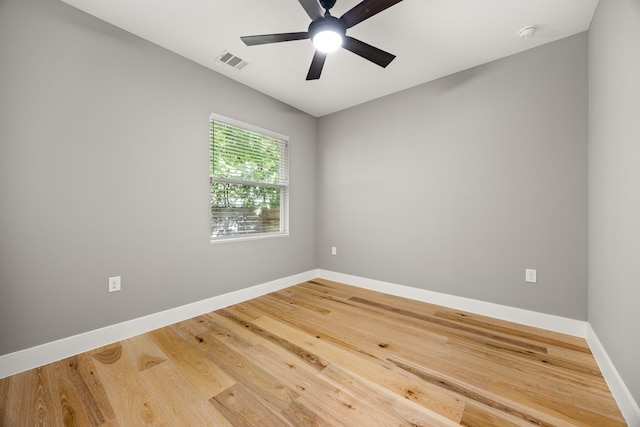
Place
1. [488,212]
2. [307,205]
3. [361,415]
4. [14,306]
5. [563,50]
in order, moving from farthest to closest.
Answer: [307,205], [488,212], [563,50], [14,306], [361,415]

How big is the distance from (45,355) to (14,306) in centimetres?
39

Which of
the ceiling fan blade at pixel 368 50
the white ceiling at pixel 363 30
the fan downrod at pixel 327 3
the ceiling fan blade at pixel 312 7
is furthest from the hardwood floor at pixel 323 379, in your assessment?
the white ceiling at pixel 363 30

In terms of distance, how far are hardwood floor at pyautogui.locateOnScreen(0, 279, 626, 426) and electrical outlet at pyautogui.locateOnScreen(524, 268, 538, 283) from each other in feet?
1.41

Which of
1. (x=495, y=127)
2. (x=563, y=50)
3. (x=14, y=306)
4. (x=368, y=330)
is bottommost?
(x=368, y=330)

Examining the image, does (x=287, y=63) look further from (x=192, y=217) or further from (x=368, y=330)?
(x=368, y=330)

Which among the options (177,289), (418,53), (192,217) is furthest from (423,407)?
(418,53)

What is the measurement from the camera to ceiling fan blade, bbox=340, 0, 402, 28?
4.87 ft

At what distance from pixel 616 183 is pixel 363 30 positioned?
6.70ft

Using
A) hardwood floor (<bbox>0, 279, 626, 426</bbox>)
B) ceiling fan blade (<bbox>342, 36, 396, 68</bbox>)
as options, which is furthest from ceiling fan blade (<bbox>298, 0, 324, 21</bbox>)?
hardwood floor (<bbox>0, 279, 626, 426</bbox>)

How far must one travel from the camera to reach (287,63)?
8.48 feet

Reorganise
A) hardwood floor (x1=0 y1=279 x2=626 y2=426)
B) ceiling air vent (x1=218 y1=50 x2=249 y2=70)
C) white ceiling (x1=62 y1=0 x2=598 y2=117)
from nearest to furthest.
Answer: hardwood floor (x1=0 y1=279 x2=626 y2=426), white ceiling (x1=62 y1=0 x2=598 y2=117), ceiling air vent (x1=218 y1=50 x2=249 y2=70)

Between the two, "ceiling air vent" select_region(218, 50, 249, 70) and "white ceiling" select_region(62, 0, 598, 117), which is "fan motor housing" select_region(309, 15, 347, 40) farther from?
"ceiling air vent" select_region(218, 50, 249, 70)

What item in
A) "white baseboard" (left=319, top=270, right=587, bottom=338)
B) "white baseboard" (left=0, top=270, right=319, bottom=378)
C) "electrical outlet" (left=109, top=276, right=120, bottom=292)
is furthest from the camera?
"white baseboard" (left=319, top=270, right=587, bottom=338)

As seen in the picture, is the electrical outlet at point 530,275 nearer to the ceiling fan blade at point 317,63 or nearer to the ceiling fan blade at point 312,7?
the ceiling fan blade at point 317,63
